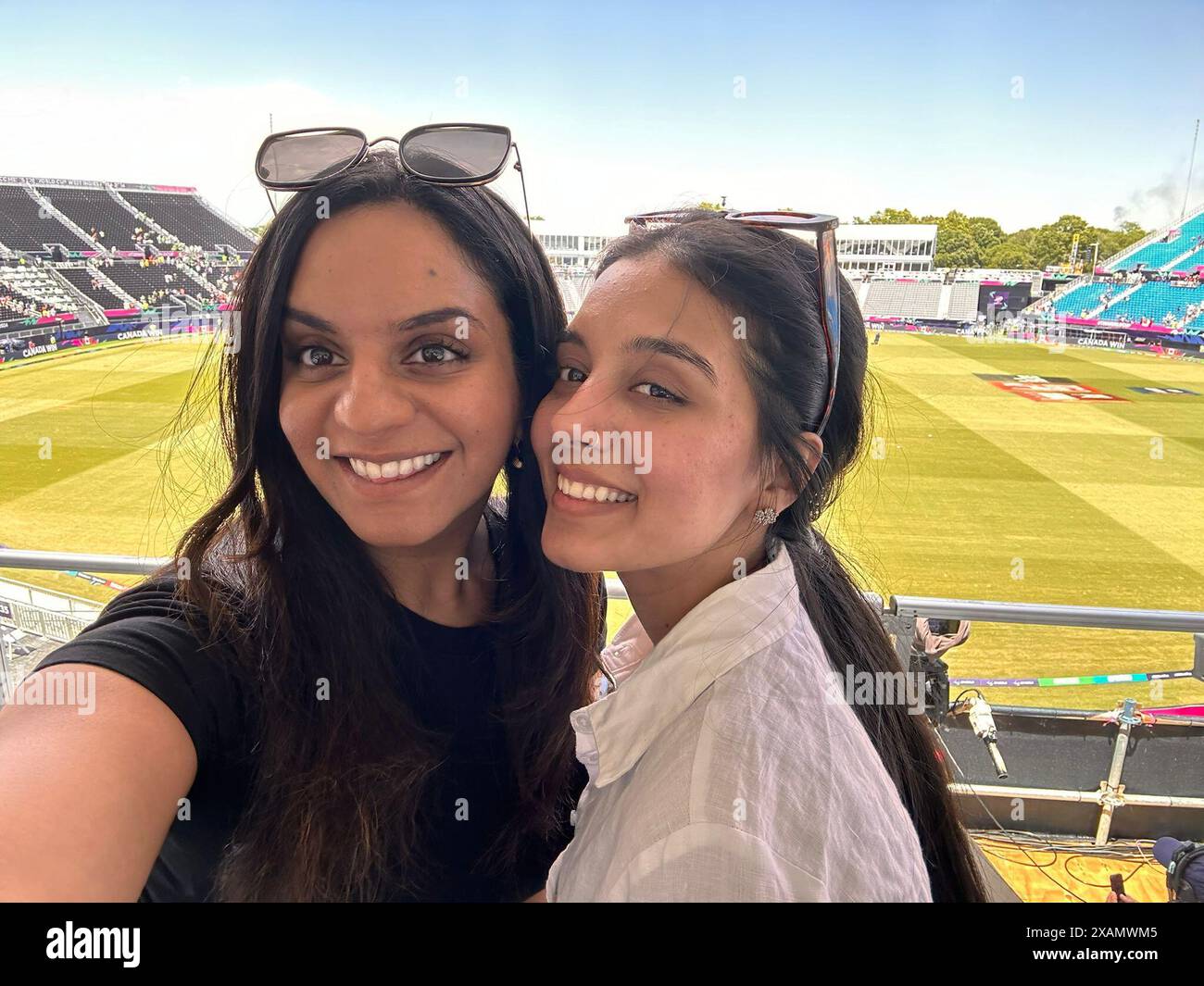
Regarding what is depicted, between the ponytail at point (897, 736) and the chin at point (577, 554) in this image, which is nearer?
the chin at point (577, 554)

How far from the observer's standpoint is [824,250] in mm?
919

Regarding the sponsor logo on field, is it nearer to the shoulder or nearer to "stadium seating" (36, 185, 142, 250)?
the shoulder

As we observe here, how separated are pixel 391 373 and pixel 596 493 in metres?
0.27

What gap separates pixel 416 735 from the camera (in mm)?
884

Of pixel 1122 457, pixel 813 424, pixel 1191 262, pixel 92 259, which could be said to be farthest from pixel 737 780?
pixel 1191 262

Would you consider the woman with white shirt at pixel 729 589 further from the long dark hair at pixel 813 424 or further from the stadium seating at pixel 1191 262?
the stadium seating at pixel 1191 262

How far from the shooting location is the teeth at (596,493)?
86 cm

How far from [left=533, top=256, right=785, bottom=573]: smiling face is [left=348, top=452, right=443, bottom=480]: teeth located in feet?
0.53

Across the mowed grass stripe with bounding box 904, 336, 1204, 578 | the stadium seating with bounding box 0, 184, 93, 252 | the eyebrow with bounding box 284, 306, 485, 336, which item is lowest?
A: the mowed grass stripe with bounding box 904, 336, 1204, 578

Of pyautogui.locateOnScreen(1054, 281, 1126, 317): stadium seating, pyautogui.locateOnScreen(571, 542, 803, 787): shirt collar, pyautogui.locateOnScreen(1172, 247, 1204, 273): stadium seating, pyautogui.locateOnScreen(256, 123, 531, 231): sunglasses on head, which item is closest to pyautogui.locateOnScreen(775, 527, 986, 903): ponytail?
pyautogui.locateOnScreen(571, 542, 803, 787): shirt collar

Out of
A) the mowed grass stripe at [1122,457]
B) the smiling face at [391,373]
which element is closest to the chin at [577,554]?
Answer: the smiling face at [391,373]

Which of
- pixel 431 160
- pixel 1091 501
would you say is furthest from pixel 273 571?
pixel 1091 501

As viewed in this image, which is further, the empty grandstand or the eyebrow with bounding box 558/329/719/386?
the empty grandstand

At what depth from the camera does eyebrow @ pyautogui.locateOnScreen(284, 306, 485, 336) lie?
0.82 meters
